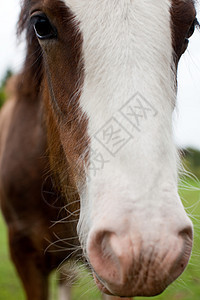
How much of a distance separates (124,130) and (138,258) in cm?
64

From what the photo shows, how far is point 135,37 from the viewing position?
211 centimetres

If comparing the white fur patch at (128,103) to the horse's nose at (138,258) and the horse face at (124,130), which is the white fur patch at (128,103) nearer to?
the horse face at (124,130)

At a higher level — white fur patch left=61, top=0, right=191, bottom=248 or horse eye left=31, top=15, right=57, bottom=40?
horse eye left=31, top=15, right=57, bottom=40

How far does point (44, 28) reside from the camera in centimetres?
256

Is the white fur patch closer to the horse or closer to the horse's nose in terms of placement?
the horse

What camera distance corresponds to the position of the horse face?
5.66 feet

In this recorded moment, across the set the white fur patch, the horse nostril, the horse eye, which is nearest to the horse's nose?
the horse nostril

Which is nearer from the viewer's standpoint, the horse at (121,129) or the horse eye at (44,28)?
the horse at (121,129)

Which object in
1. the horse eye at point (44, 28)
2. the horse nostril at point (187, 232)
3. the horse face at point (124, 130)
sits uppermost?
the horse eye at point (44, 28)

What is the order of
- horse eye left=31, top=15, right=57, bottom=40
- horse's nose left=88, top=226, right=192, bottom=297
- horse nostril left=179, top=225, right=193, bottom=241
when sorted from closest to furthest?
horse's nose left=88, top=226, right=192, bottom=297, horse nostril left=179, top=225, right=193, bottom=241, horse eye left=31, top=15, right=57, bottom=40

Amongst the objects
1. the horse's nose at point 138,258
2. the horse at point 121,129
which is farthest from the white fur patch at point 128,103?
the horse's nose at point 138,258

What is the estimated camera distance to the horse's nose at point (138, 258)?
1686mm

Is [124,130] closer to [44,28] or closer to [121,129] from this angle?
[121,129]

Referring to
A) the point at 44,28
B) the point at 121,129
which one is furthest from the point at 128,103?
the point at 44,28
